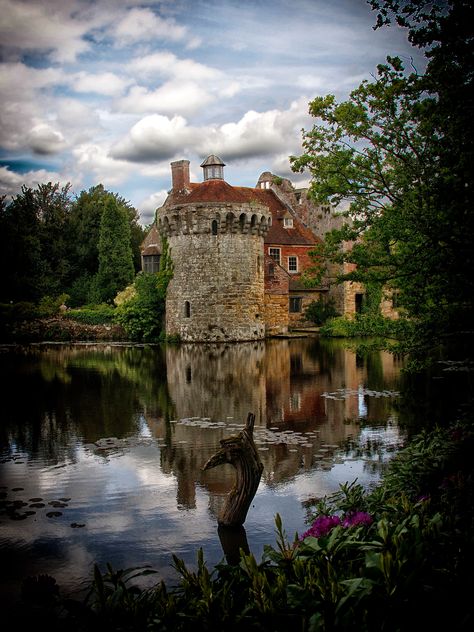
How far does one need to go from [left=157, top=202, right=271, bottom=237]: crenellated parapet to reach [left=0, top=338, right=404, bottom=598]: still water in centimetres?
1206

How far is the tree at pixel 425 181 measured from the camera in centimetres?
629

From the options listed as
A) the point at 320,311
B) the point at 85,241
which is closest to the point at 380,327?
the point at 320,311

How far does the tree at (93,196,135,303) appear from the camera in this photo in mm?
46312

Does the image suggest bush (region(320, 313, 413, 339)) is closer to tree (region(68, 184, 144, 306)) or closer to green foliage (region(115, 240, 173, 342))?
green foliage (region(115, 240, 173, 342))

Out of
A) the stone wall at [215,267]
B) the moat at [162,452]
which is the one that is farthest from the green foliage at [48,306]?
the moat at [162,452]

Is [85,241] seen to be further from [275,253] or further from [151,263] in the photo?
[275,253]

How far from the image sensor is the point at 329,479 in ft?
28.0

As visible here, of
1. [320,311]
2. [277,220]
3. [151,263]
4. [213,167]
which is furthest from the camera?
[277,220]

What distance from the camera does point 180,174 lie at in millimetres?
39500

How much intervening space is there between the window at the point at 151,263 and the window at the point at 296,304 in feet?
30.9

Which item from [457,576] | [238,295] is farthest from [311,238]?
[457,576]

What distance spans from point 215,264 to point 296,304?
9811 mm

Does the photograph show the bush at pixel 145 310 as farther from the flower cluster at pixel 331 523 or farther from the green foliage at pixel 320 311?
the flower cluster at pixel 331 523

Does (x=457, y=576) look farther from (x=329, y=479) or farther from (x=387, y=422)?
(x=387, y=422)
